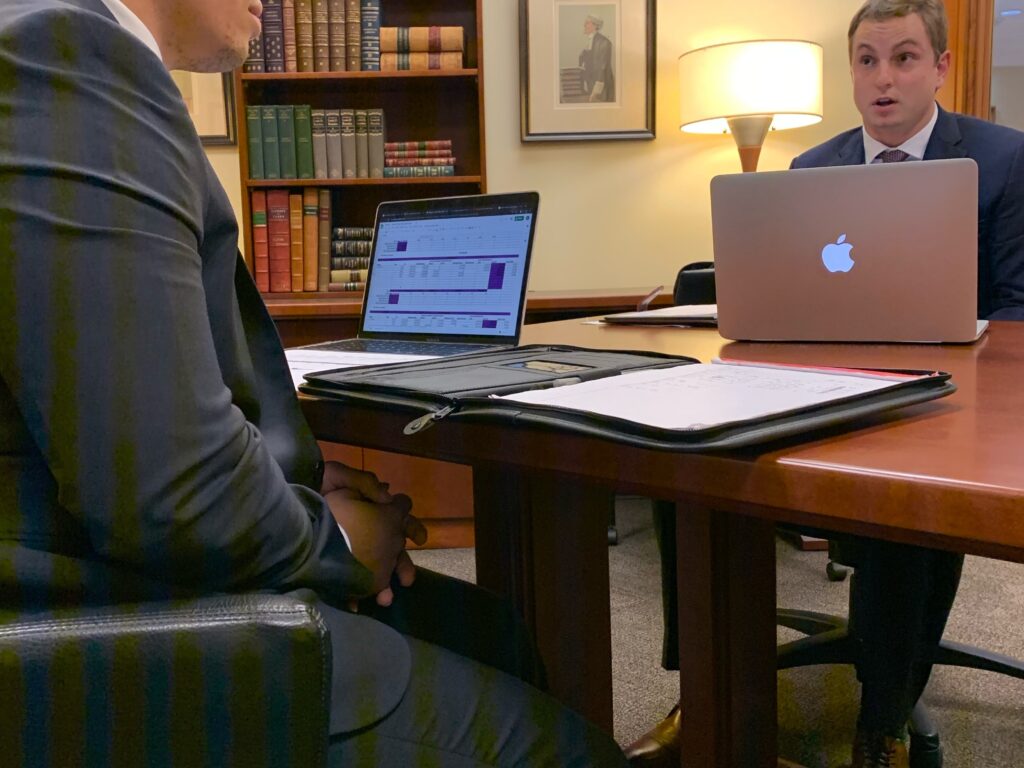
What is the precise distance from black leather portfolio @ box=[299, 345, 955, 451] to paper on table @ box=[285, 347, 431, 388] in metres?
0.11

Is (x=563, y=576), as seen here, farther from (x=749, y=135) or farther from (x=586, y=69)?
(x=586, y=69)

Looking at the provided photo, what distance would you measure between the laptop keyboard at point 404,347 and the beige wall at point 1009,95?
6.35 meters

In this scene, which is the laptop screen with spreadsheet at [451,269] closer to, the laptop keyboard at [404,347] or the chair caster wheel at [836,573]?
the laptop keyboard at [404,347]

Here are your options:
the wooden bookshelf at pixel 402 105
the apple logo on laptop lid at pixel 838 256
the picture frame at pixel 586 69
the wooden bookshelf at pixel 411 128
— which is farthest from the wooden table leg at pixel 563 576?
the picture frame at pixel 586 69

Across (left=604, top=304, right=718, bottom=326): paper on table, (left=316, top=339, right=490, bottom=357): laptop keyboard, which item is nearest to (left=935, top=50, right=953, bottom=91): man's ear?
(left=604, top=304, right=718, bottom=326): paper on table

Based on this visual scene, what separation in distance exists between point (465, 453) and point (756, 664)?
42 cm

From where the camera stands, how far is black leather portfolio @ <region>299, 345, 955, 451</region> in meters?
0.53

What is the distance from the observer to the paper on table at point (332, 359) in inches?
38.0

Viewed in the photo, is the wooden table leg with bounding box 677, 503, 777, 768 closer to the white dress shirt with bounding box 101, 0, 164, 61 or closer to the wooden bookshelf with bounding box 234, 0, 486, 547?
the white dress shirt with bounding box 101, 0, 164, 61

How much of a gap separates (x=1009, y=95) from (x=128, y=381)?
7279mm

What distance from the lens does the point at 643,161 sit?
2.94m

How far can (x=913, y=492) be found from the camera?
45 centimetres

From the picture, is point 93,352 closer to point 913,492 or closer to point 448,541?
point 913,492

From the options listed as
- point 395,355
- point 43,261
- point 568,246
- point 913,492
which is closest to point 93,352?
point 43,261
